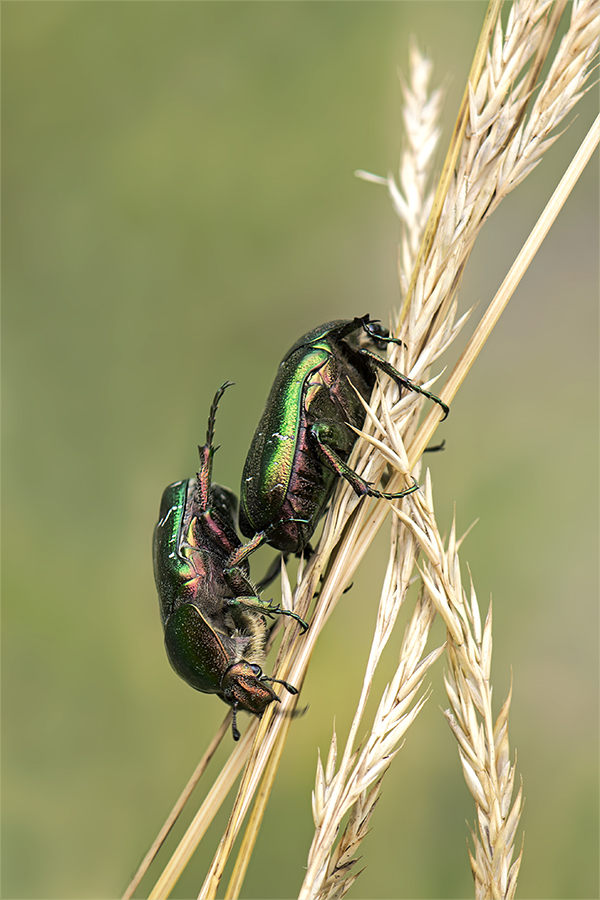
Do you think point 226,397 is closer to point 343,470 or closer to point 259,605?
point 259,605

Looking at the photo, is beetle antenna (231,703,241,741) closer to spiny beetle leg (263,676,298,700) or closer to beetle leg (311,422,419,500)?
spiny beetle leg (263,676,298,700)

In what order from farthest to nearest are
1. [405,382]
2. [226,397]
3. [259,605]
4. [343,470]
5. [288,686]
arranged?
[226,397] < [259,605] < [343,470] < [405,382] < [288,686]

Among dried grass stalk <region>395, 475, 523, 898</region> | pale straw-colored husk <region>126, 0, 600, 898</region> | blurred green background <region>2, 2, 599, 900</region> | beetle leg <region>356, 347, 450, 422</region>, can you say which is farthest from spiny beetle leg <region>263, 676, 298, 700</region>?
blurred green background <region>2, 2, 599, 900</region>

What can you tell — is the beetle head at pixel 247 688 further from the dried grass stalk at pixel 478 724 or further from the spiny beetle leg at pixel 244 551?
the dried grass stalk at pixel 478 724

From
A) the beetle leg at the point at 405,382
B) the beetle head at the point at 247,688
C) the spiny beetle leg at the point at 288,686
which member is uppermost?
the beetle leg at the point at 405,382

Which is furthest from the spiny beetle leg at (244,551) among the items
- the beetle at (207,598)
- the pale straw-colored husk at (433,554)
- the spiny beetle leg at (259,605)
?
the pale straw-colored husk at (433,554)

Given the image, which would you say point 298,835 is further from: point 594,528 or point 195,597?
point 594,528

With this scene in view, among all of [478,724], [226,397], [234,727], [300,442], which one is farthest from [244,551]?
[226,397]

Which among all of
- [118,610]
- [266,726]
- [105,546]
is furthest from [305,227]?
[266,726]
